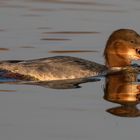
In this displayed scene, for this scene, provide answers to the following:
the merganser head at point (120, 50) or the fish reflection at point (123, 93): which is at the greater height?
the merganser head at point (120, 50)

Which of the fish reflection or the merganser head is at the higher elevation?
the merganser head

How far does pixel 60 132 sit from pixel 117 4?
10.2m

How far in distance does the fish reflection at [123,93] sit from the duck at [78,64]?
268 millimetres

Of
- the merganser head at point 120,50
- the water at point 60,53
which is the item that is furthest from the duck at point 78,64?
the water at point 60,53

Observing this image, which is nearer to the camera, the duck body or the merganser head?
the duck body

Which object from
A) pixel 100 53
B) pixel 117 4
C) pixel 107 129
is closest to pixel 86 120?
pixel 107 129

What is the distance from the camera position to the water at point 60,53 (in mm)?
10453

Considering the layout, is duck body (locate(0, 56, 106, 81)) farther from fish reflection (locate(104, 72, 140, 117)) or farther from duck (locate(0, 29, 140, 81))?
fish reflection (locate(104, 72, 140, 117))

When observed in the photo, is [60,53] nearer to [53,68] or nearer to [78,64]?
[78,64]

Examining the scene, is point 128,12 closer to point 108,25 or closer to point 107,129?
point 108,25

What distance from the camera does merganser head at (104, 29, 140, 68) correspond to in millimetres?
14617

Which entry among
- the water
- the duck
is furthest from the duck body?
the water

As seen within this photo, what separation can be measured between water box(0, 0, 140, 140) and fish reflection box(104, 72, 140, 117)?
0.12 metres

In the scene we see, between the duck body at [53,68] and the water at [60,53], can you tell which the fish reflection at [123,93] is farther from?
the duck body at [53,68]
